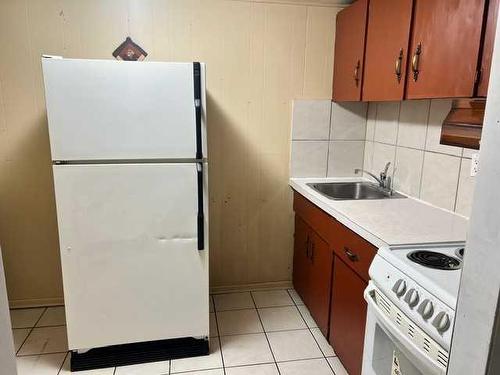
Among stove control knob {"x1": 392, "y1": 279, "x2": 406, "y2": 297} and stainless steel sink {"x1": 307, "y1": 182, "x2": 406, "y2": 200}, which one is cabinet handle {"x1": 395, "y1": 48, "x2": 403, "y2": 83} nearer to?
stainless steel sink {"x1": 307, "y1": 182, "x2": 406, "y2": 200}

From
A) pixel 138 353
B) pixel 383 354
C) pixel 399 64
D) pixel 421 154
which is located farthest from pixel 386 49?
pixel 138 353

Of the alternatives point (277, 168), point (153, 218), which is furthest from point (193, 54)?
point (153, 218)

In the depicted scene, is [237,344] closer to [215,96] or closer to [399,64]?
[215,96]

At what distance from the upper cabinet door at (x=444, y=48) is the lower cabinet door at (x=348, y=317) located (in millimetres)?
895

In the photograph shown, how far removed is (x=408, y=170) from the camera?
2.21m

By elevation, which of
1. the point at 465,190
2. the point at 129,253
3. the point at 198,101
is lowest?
the point at 129,253

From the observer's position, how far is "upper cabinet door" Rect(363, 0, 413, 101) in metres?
1.73

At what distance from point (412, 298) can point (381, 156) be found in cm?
152

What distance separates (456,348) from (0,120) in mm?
2647

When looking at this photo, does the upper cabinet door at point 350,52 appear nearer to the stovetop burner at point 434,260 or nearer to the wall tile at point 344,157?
the wall tile at point 344,157

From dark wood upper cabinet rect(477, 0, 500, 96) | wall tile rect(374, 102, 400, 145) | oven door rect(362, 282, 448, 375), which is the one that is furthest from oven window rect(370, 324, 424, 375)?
wall tile rect(374, 102, 400, 145)

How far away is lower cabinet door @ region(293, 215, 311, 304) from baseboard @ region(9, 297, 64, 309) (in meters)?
1.69

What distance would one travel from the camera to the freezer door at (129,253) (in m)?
1.84

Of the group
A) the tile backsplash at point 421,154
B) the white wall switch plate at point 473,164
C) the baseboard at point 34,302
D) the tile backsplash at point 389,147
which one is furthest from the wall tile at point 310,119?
the baseboard at point 34,302
